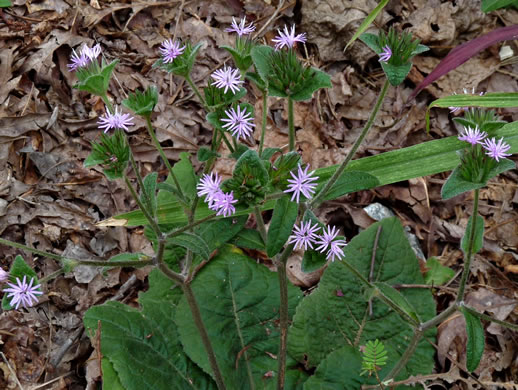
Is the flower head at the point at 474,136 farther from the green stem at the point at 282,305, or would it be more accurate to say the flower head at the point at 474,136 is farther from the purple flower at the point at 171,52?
the purple flower at the point at 171,52

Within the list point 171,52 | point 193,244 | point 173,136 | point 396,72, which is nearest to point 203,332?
point 193,244

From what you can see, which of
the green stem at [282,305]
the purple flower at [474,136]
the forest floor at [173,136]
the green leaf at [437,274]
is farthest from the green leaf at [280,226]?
the green leaf at [437,274]

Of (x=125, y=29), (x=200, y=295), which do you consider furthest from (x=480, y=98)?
(x=125, y=29)

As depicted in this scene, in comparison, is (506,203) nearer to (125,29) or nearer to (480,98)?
(480,98)

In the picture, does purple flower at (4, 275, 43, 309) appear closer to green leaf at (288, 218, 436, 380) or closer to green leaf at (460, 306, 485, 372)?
green leaf at (288, 218, 436, 380)

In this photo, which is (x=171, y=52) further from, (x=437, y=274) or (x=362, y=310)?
(x=437, y=274)
